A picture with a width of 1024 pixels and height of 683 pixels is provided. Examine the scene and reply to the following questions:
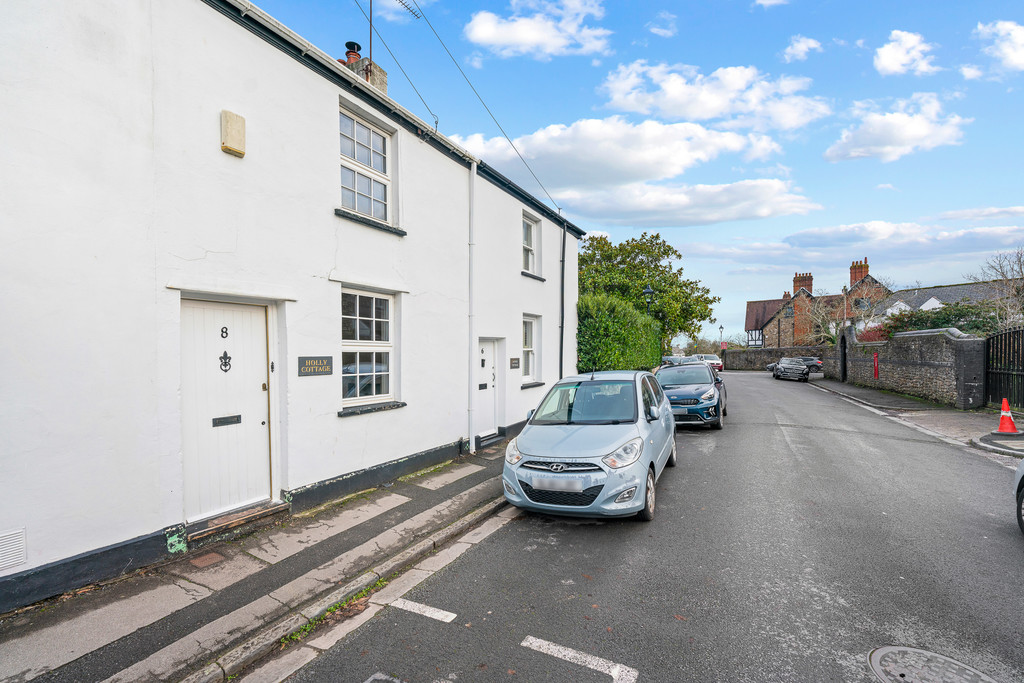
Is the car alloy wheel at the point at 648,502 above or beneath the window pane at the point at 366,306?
beneath

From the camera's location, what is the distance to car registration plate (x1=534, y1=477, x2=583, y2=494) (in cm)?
538

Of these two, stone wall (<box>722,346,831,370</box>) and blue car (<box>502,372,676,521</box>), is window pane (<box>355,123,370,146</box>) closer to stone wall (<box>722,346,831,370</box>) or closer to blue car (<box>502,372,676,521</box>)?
blue car (<box>502,372,676,521</box>)

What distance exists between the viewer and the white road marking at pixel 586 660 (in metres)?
3.11

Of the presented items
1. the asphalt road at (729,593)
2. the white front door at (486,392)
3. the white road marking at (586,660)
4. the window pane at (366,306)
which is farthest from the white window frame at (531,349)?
the white road marking at (586,660)

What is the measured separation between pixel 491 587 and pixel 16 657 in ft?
10.5

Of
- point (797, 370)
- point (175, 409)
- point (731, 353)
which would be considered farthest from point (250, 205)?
point (731, 353)

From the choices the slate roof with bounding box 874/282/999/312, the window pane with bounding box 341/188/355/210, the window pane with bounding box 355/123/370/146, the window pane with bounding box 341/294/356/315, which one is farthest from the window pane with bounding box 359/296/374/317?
the slate roof with bounding box 874/282/999/312

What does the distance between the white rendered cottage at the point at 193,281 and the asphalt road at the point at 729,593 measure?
7.93 feet

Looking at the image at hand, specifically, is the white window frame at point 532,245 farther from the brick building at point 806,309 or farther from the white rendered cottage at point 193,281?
the brick building at point 806,309

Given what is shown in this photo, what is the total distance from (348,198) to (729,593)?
20.8 ft

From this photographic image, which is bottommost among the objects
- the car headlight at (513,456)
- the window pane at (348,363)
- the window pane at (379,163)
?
the car headlight at (513,456)

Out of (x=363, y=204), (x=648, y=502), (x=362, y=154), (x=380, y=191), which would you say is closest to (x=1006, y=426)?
(x=648, y=502)

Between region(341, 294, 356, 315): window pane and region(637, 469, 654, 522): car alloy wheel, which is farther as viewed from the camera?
region(341, 294, 356, 315): window pane

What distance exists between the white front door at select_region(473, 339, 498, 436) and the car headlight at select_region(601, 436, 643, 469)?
4.13 meters
